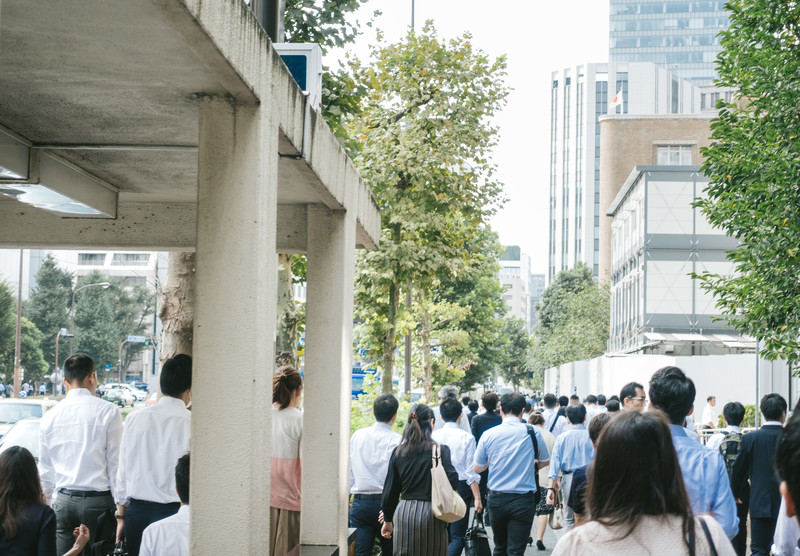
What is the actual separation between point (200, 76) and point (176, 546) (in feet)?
7.39

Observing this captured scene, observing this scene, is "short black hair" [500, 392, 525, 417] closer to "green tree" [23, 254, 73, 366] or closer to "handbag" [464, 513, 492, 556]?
"handbag" [464, 513, 492, 556]

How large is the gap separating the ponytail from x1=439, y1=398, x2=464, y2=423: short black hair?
2.73m

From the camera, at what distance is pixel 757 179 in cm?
1518

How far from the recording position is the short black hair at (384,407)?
8.52m

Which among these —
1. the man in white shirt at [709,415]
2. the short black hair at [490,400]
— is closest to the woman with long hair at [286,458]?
the short black hair at [490,400]

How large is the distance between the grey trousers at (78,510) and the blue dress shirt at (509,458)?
3964 mm

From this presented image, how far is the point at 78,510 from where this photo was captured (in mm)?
6734

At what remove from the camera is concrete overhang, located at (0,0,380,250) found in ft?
12.3

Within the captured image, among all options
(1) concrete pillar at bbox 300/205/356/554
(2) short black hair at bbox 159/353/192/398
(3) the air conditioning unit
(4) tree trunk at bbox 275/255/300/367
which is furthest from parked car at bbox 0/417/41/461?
(3) the air conditioning unit

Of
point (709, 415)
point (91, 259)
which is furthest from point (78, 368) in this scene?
point (91, 259)

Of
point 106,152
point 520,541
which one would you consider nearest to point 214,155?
point 106,152

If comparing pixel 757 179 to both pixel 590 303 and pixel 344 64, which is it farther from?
pixel 590 303

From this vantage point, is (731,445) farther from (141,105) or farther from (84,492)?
(141,105)

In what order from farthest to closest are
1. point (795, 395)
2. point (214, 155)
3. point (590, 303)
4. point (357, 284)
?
point (590, 303) → point (795, 395) → point (357, 284) → point (214, 155)
